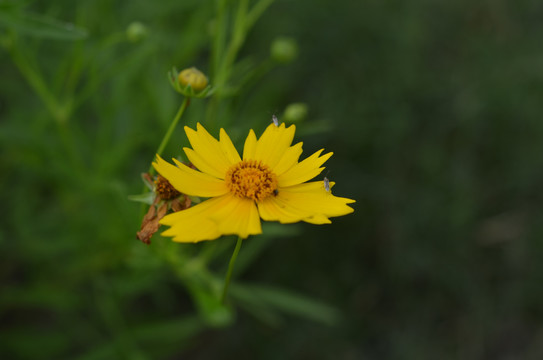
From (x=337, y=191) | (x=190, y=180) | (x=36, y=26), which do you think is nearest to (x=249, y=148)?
(x=190, y=180)

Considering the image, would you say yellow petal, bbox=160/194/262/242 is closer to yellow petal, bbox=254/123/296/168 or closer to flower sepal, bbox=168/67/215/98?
yellow petal, bbox=254/123/296/168

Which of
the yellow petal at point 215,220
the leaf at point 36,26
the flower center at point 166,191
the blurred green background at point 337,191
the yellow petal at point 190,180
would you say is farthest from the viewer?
the blurred green background at point 337,191

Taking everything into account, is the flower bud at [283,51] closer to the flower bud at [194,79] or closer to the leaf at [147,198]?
the flower bud at [194,79]

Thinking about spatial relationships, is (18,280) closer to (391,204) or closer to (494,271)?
(391,204)

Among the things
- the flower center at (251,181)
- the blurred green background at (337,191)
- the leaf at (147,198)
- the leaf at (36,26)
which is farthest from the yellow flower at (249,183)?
the blurred green background at (337,191)

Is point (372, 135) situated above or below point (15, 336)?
above

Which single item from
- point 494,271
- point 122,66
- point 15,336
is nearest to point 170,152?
point 122,66

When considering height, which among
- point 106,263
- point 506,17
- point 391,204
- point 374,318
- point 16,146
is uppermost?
point 506,17
